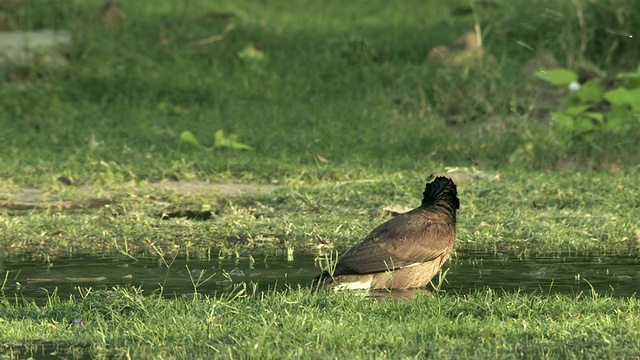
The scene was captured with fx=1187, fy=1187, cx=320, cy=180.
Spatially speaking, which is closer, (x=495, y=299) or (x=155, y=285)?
(x=495, y=299)

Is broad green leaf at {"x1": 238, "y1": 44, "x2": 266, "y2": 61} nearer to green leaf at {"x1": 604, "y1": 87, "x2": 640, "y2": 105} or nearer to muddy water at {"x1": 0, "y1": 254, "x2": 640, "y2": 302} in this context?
green leaf at {"x1": 604, "y1": 87, "x2": 640, "y2": 105}

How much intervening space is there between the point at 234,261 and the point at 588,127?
211 inches

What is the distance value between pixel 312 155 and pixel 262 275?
4317 mm

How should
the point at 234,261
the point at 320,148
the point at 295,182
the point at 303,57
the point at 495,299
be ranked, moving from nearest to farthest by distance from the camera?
the point at 495,299 → the point at 234,261 → the point at 295,182 → the point at 320,148 → the point at 303,57

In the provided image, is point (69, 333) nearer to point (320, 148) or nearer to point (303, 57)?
point (320, 148)

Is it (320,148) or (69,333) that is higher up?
(69,333)

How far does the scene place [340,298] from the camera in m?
5.91

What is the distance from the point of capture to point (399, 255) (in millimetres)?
6625

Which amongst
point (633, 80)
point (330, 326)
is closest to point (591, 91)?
point (633, 80)

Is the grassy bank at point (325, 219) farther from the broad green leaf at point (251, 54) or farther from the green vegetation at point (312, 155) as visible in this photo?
the broad green leaf at point (251, 54)

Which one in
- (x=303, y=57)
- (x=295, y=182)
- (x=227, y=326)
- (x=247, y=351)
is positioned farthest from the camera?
(x=303, y=57)

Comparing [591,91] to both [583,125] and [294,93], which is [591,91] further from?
[294,93]

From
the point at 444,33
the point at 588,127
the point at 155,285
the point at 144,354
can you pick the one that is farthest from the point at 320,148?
the point at 144,354

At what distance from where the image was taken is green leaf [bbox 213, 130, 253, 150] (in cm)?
1148
